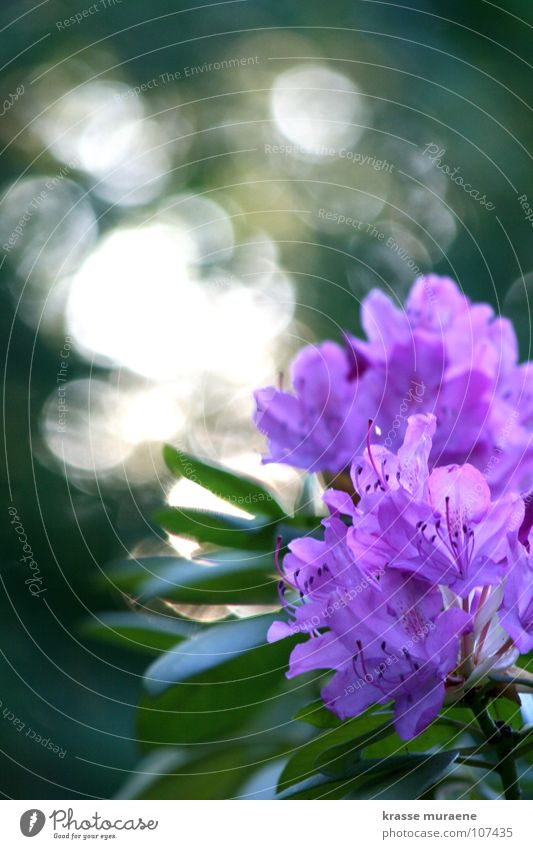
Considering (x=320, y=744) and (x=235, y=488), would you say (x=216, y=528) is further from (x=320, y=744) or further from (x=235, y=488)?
(x=320, y=744)

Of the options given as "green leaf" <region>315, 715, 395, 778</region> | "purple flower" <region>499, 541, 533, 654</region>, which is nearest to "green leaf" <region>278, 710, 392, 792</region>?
"green leaf" <region>315, 715, 395, 778</region>

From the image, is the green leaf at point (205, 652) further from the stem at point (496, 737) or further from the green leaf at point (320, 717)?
the stem at point (496, 737)

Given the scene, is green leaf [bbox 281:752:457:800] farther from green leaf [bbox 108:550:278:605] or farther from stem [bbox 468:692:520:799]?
green leaf [bbox 108:550:278:605]

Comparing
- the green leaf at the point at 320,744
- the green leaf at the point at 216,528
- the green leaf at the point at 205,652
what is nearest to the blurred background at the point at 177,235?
the green leaf at the point at 216,528

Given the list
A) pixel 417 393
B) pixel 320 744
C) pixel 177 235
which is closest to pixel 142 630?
pixel 320 744

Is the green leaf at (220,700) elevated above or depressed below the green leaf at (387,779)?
above
